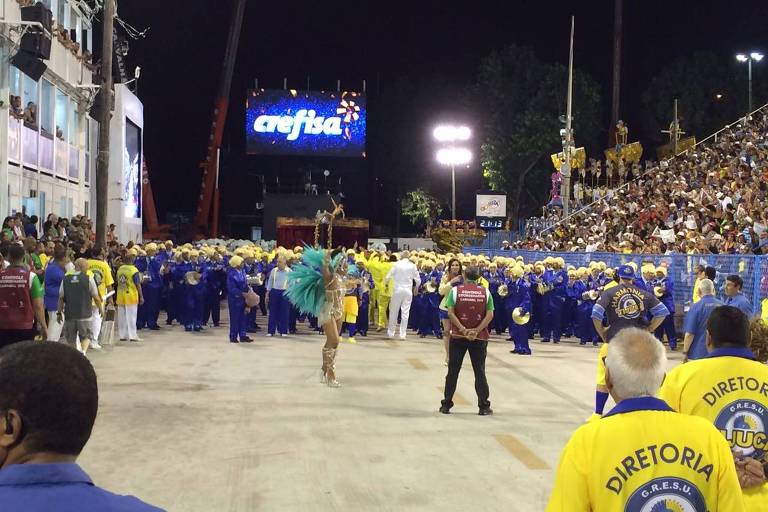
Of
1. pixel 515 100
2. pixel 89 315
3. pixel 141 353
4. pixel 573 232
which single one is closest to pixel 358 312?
pixel 141 353

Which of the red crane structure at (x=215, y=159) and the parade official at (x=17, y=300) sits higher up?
the red crane structure at (x=215, y=159)

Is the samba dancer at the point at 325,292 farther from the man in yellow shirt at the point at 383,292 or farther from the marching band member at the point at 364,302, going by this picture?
the man in yellow shirt at the point at 383,292

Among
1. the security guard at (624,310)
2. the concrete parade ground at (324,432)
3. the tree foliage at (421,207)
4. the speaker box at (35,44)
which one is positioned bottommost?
the concrete parade ground at (324,432)

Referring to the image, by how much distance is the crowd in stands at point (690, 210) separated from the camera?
23053 millimetres

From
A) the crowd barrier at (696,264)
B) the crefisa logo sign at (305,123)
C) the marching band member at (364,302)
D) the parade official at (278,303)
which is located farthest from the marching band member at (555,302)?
the crefisa logo sign at (305,123)

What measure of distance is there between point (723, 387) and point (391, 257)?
1885 cm

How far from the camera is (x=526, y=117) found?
183 feet

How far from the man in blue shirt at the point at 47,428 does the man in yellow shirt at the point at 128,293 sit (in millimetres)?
17236

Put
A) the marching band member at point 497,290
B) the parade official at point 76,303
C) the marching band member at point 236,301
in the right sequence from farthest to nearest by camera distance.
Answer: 1. the marching band member at point 497,290
2. the marching band member at point 236,301
3. the parade official at point 76,303

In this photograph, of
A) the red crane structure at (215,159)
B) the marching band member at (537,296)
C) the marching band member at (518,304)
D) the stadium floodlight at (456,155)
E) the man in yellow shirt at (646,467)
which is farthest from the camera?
the red crane structure at (215,159)

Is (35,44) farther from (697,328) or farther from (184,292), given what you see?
(697,328)

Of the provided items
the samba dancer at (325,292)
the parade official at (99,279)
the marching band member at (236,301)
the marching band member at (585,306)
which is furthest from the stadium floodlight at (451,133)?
the samba dancer at (325,292)

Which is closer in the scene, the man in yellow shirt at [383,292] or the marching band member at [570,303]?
the marching band member at [570,303]

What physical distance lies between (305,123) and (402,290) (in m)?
38.3
